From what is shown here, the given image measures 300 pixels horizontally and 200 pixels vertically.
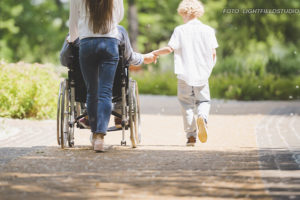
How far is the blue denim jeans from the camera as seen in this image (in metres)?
6.86

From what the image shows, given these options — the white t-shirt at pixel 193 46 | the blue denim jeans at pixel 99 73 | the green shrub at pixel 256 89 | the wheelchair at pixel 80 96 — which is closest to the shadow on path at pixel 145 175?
the wheelchair at pixel 80 96

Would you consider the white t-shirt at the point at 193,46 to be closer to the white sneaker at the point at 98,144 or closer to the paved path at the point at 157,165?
the paved path at the point at 157,165

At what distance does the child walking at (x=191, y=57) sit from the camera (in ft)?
25.4

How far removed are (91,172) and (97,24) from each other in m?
1.85

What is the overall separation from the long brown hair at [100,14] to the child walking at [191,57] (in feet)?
3.50

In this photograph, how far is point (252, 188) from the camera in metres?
4.87

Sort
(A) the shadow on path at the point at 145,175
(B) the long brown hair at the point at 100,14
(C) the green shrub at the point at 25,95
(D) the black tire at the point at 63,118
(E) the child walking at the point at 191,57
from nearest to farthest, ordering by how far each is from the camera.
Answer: (A) the shadow on path at the point at 145,175 → (B) the long brown hair at the point at 100,14 → (D) the black tire at the point at 63,118 → (E) the child walking at the point at 191,57 → (C) the green shrub at the point at 25,95

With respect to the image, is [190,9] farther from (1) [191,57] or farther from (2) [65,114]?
(2) [65,114]

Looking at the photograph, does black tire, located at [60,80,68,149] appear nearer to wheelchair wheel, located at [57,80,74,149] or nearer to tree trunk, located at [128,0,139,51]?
wheelchair wheel, located at [57,80,74,149]

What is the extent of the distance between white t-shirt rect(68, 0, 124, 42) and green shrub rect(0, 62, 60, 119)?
14.6 ft

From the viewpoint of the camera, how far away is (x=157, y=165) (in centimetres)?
603

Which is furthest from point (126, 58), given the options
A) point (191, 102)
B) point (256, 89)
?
point (256, 89)

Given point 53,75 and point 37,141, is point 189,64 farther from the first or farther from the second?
point 53,75

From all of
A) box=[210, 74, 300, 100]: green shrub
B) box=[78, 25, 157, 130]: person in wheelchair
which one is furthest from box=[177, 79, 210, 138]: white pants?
box=[210, 74, 300, 100]: green shrub
